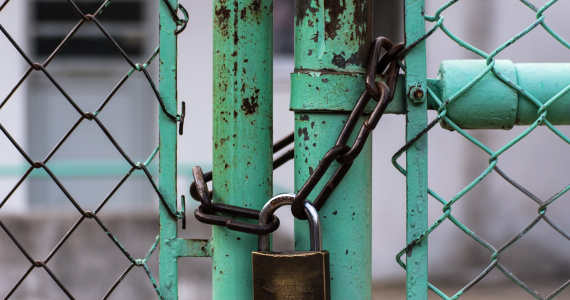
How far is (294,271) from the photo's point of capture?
1.01 m

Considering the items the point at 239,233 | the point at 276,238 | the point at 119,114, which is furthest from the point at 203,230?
the point at 239,233

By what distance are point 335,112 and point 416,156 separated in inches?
5.5

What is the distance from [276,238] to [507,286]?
2419 millimetres

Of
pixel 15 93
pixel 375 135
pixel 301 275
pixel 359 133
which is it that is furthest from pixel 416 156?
pixel 15 93

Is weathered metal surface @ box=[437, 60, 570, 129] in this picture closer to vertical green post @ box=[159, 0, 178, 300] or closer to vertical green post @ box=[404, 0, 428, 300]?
vertical green post @ box=[404, 0, 428, 300]

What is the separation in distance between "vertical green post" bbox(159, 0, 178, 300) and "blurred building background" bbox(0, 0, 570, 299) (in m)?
4.41

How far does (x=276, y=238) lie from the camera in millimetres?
4973

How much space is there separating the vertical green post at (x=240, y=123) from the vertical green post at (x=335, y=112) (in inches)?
2.2

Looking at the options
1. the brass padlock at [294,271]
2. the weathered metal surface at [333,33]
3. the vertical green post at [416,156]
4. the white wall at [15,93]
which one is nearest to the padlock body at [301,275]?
the brass padlock at [294,271]

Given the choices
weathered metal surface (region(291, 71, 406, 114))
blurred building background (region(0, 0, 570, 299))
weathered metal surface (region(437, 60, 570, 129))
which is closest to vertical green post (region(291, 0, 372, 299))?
weathered metal surface (region(291, 71, 406, 114))

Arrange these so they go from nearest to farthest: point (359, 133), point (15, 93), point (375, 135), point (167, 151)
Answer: point (359, 133), point (167, 151), point (15, 93), point (375, 135)

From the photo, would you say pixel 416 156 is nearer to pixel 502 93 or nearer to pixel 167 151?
pixel 502 93

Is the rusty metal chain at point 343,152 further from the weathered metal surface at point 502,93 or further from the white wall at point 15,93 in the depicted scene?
the white wall at point 15,93

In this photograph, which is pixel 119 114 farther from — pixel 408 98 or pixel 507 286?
pixel 408 98
